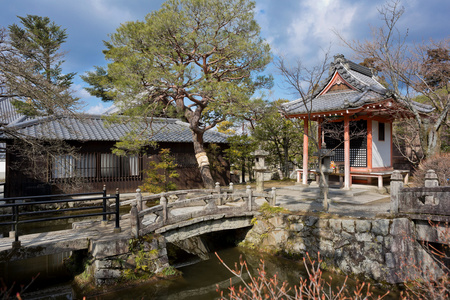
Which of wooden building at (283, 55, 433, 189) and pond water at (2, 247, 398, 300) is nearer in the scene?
pond water at (2, 247, 398, 300)

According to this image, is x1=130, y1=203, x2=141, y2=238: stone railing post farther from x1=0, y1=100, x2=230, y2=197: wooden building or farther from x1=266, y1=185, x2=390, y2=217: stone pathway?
x1=0, y1=100, x2=230, y2=197: wooden building

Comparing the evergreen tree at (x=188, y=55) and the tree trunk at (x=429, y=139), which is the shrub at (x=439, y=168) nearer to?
the tree trunk at (x=429, y=139)

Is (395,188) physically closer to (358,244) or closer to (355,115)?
(358,244)

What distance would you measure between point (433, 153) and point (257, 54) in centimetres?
906

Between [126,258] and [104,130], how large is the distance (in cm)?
1126

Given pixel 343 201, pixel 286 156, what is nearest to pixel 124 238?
pixel 343 201

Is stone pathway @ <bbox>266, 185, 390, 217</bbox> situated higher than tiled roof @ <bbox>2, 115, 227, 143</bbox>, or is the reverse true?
tiled roof @ <bbox>2, 115, 227, 143</bbox>

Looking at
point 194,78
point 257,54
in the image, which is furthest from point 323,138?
point 194,78

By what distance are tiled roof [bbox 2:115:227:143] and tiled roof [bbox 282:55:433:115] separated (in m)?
6.75

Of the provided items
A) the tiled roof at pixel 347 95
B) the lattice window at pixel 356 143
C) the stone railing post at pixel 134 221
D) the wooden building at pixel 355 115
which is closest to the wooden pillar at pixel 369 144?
the wooden building at pixel 355 115

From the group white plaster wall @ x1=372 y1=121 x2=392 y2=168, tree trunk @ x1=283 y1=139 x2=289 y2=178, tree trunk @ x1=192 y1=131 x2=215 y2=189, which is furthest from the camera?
tree trunk @ x1=283 y1=139 x2=289 y2=178

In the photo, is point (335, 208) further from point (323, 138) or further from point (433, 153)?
point (323, 138)

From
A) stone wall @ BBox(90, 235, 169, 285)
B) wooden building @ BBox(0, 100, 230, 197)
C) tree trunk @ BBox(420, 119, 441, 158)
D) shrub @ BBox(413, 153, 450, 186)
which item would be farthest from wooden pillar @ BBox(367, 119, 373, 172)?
stone wall @ BBox(90, 235, 169, 285)

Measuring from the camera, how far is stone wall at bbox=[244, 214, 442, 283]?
7.87 m
